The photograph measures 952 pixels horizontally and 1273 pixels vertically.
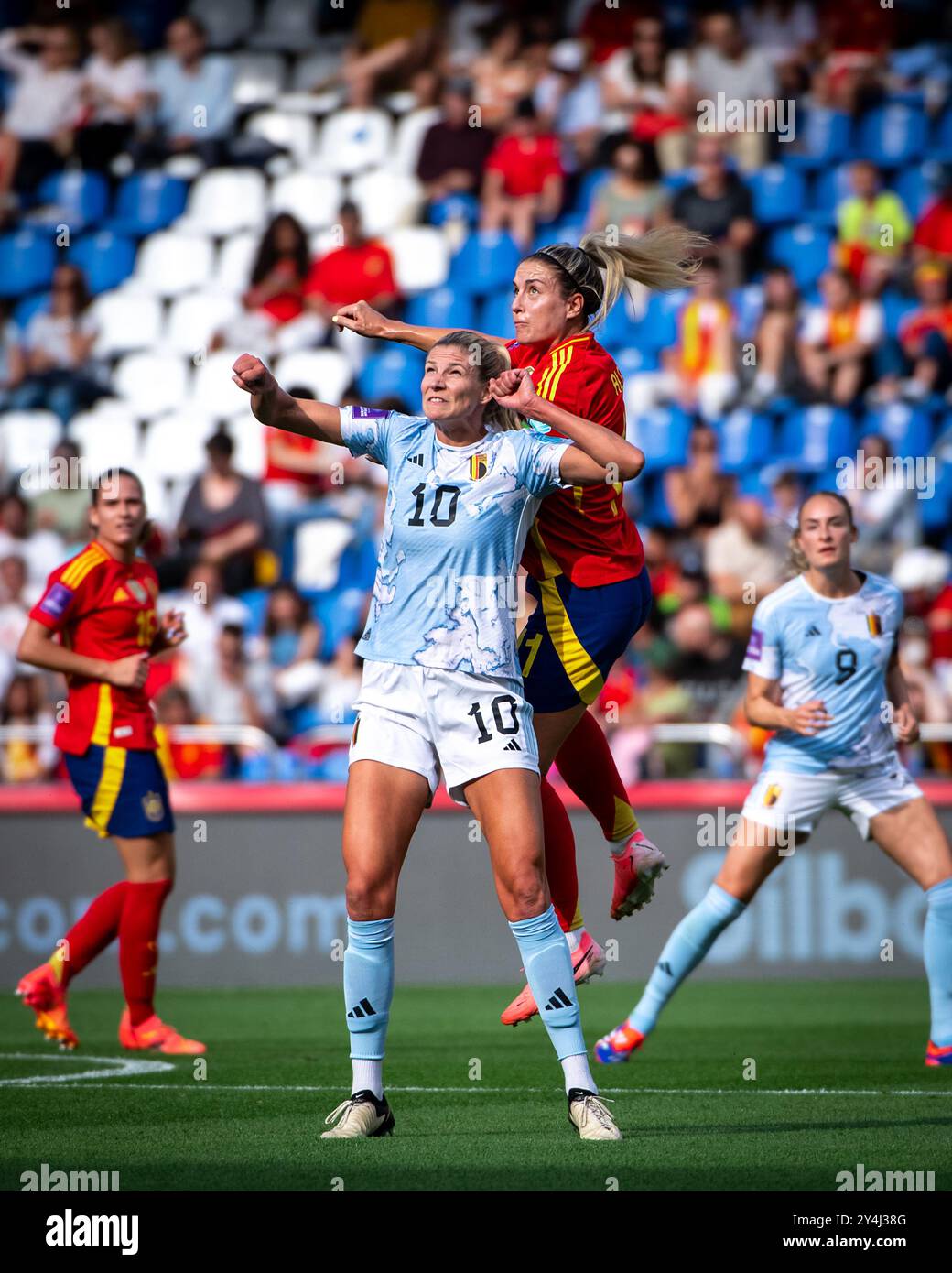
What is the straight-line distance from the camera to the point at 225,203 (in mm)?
19094

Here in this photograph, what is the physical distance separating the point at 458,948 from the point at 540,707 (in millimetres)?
5860

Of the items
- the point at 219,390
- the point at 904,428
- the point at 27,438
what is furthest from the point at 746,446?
Answer: the point at 27,438

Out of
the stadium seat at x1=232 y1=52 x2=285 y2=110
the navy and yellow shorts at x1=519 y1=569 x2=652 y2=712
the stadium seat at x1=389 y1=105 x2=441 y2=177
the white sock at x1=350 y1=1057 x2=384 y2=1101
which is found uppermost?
the stadium seat at x1=232 y1=52 x2=285 y2=110

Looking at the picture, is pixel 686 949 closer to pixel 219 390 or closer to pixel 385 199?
pixel 219 390

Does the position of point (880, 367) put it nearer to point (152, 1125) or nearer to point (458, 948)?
point (458, 948)

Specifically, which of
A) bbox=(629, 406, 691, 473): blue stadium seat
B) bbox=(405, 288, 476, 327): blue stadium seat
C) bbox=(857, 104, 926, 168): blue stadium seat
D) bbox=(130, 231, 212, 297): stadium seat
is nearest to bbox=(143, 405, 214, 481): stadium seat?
bbox=(130, 231, 212, 297): stadium seat

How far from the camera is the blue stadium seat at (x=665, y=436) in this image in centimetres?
1609

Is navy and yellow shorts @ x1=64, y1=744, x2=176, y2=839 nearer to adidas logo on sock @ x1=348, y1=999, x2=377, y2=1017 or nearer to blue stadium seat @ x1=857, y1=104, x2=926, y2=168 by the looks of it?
adidas logo on sock @ x1=348, y1=999, x2=377, y2=1017

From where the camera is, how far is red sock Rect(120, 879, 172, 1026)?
8.91 metres

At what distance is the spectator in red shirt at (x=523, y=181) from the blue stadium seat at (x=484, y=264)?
15cm

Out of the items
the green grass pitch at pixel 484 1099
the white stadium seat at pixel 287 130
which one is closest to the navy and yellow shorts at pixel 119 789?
the green grass pitch at pixel 484 1099

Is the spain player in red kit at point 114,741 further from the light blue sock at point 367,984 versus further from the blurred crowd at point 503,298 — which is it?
the blurred crowd at point 503,298

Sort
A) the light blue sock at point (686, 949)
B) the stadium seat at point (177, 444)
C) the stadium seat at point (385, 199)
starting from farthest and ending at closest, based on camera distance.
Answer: the stadium seat at point (385, 199)
the stadium seat at point (177, 444)
the light blue sock at point (686, 949)

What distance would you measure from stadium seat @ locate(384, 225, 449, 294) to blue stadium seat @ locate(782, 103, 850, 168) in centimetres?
340
